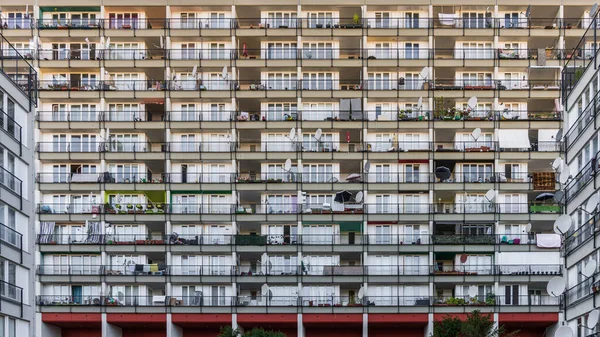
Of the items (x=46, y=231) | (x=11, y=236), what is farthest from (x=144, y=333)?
(x=11, y=236)

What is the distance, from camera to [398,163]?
94125mm

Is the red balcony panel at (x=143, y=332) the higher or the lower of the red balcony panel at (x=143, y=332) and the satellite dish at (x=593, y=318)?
the higher

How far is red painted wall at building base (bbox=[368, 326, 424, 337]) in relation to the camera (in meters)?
91.6

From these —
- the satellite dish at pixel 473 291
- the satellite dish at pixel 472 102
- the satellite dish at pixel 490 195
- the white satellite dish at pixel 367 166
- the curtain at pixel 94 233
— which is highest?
the satellite dish at pixel 472 102

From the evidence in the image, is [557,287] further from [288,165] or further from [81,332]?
[81,332]

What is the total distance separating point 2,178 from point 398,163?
49083 mm

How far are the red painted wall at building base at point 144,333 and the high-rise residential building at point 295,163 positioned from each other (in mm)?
207

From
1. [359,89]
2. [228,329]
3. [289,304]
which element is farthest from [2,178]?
[359,89]

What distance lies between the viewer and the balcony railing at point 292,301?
8862cm

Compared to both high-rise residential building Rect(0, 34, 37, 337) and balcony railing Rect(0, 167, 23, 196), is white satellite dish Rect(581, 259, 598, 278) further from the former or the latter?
balcony railing Rect(0, 167, 23, 196)

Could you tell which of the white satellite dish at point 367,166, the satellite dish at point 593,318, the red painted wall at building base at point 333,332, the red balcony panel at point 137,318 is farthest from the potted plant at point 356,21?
the satellite dish at point 593,318

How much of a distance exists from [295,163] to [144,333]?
21133 millimetres

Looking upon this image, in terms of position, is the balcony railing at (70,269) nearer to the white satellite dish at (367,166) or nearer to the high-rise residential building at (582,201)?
the white satellite dish at (367,166)

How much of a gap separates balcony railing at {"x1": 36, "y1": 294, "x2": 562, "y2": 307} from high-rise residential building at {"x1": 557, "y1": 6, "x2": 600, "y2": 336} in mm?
28297
